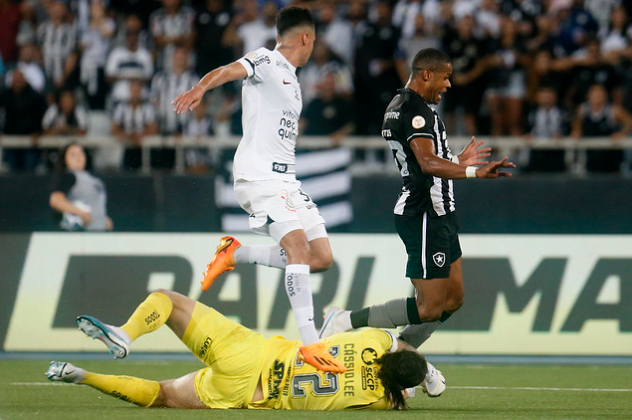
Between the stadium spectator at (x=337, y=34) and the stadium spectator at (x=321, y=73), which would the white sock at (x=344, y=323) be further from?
Result: the stadium spectator at (x=337, y=34)

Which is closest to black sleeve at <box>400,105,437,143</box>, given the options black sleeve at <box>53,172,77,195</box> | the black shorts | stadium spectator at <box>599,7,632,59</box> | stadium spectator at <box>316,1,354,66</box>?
the black shorts

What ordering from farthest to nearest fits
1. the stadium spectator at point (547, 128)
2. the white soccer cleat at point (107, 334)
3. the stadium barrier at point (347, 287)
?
1. the stadium spectator at point (547, 128)
2. the stadium barrier at point (347, 287)
3. the white soccer cleat at point (107, 334)

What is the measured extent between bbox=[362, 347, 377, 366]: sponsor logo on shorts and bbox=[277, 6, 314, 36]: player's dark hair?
283cm

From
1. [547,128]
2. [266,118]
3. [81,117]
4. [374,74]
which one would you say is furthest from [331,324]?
[81,117]

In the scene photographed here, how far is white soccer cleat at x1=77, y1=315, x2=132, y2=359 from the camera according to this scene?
6.38 metres

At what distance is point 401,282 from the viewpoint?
36.3 feet

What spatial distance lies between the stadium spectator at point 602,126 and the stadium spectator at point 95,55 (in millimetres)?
6380

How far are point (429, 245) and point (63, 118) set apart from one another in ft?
25.6

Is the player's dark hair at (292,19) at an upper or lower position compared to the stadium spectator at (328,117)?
upper

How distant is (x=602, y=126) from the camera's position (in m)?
13.9

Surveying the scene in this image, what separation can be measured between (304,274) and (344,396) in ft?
4.64

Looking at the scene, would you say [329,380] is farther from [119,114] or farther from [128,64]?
[128,64]

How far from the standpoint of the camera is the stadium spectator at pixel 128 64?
47.8 ft

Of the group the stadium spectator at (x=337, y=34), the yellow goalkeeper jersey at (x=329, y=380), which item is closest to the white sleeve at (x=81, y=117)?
the stadium spectator at (x=337, y=34)
